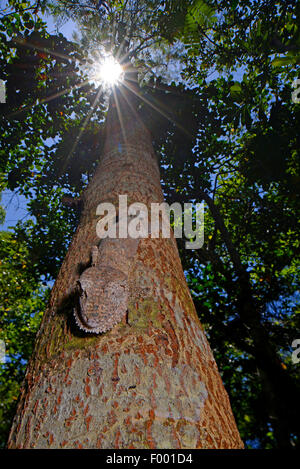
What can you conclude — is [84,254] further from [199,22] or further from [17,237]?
[17,237]

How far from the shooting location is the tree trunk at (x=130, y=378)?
→ 0.72 metres

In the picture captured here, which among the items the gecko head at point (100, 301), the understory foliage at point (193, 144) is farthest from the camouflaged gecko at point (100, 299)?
the understory foliage at point (193, 144)

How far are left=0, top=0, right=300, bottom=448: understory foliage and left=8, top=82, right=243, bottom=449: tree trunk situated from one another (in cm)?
236

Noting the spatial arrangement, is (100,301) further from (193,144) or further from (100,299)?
(193,144)

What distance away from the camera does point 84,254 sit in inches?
54.7

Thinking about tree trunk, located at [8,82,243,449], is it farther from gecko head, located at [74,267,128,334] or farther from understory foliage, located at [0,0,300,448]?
understory foliage, located at [0,0,300,448]

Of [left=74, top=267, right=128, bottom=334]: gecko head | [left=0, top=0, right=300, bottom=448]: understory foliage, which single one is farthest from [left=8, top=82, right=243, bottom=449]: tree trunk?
[left=0, top=0, right=300, bottom=448]: understory foliage

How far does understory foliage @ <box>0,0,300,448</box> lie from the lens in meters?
3.88

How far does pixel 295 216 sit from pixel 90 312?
5.57 meters

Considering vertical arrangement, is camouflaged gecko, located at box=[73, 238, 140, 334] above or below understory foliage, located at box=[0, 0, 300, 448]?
below

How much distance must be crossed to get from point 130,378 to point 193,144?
485cm

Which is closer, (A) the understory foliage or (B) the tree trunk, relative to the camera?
(B) the tree trunk

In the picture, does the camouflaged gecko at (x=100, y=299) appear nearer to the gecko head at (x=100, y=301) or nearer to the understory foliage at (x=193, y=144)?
the gecko head at (x=100, y=301)

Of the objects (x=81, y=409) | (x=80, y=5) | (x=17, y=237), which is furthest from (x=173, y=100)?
(x=17, y=237)
